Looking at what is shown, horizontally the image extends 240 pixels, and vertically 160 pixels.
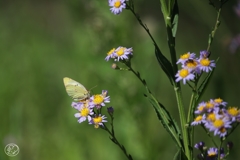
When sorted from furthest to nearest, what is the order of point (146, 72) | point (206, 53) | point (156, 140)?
point (156, 140)
point (146, 72)
point (206, 53)

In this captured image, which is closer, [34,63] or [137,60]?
[137,60]

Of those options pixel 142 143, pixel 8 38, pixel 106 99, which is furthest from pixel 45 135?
pixel 106 99

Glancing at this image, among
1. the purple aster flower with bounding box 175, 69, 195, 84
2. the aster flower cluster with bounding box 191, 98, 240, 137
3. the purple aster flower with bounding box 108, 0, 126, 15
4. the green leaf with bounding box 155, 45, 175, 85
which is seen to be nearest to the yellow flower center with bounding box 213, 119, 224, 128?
the aster flower cluster with bounding box 191, 98, 240, 137

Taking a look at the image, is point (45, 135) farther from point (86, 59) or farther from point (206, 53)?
point (206, 53)

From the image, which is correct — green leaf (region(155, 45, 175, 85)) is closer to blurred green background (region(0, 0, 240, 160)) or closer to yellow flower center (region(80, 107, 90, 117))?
yellow flower center (region(80, 107, 90, 117))

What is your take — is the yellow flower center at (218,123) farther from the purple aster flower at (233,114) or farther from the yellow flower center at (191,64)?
the yellow flower center at (191,64)

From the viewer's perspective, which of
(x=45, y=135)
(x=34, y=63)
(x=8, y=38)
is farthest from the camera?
(x=8, y=38)
